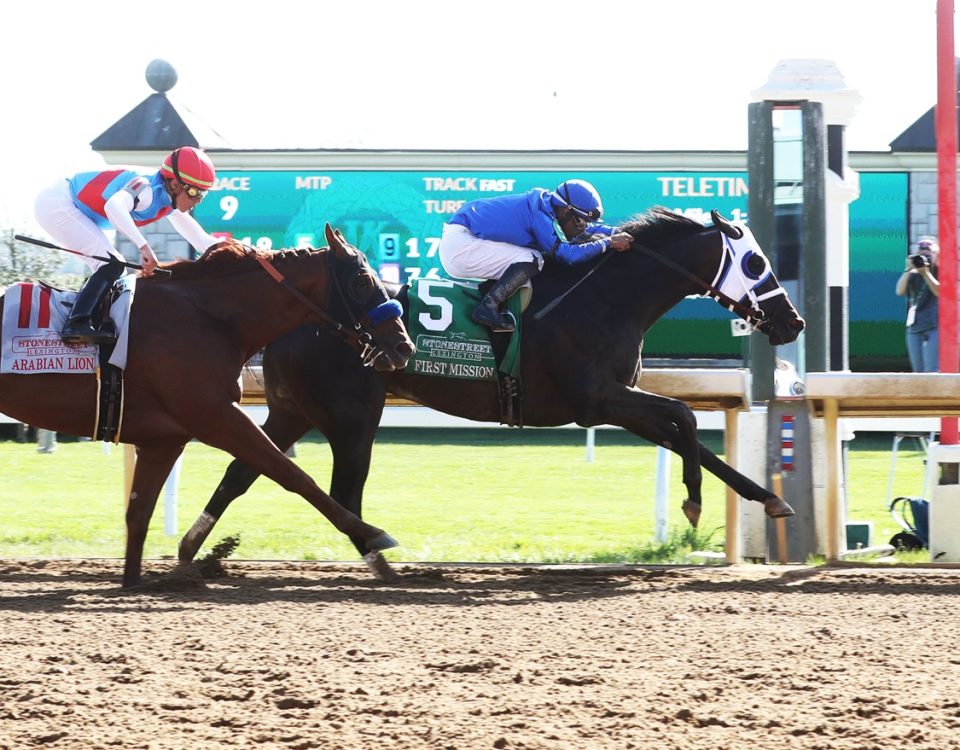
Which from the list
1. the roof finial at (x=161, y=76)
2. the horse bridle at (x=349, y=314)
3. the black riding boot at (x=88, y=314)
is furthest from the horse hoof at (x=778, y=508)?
the roof finial at (x=161, y=76)

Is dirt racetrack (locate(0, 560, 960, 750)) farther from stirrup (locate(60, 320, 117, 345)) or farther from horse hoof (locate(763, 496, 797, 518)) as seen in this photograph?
stirrup (locate(60, 320, 117, 345))

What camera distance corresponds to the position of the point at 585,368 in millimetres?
6719

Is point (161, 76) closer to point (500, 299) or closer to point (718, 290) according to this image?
point (500, 299)

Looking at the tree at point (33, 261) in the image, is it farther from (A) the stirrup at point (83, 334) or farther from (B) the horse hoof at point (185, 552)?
(A) the stirrup at point (83, 334)

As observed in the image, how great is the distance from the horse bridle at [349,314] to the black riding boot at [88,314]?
671 millimetres

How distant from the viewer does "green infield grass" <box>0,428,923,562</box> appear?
816 centimetres

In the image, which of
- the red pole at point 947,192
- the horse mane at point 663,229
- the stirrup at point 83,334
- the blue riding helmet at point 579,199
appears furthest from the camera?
the red pole at point 947,192

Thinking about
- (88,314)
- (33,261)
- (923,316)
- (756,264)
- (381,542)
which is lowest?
(381,542)

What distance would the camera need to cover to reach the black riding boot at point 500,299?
22.1 ft

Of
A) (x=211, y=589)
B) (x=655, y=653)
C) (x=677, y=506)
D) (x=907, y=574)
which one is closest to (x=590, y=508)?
(x=677, y=506)

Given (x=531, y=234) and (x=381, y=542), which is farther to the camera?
(x=531, y=234)

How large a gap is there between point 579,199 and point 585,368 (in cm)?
85

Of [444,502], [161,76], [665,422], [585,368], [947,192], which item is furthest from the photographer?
[161,76]

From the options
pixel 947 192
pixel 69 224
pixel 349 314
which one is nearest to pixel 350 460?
pixel 349 314
